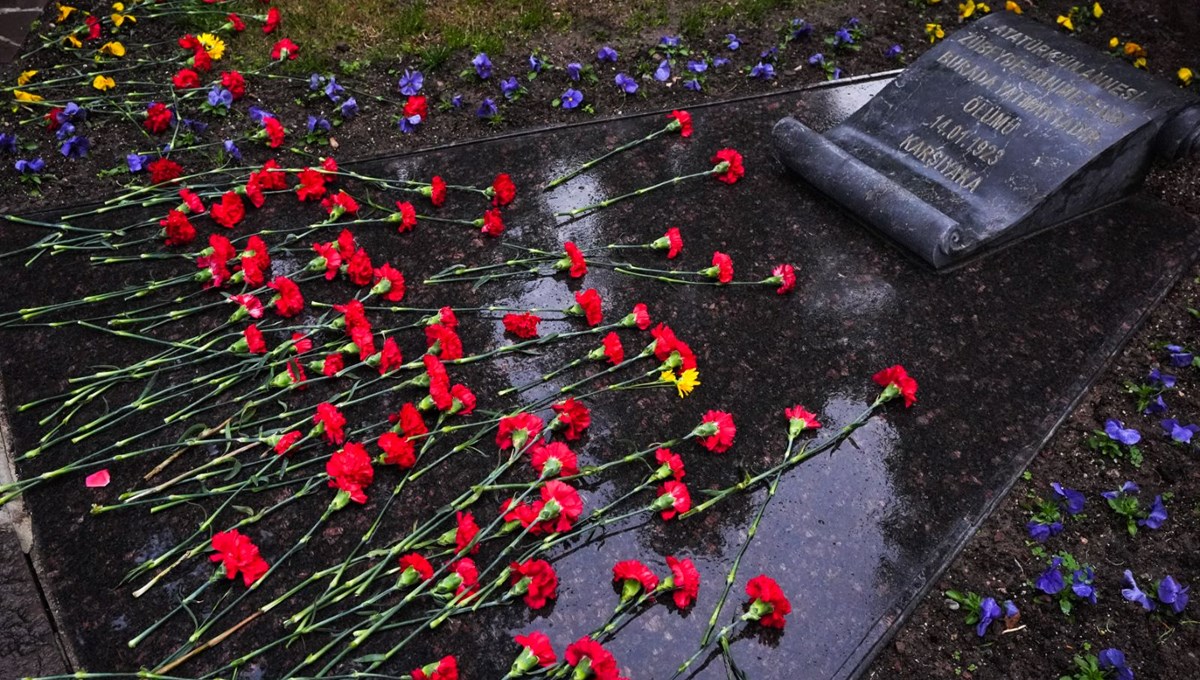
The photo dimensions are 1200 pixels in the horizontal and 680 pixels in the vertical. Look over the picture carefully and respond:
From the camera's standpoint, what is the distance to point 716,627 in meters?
2.60

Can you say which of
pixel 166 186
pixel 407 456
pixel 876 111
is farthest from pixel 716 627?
pixel 166 186

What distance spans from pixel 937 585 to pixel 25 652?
8.22 ft

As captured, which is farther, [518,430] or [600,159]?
[600,159]

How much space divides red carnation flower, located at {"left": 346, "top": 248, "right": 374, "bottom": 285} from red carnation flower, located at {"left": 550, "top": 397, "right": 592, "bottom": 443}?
0.89 m

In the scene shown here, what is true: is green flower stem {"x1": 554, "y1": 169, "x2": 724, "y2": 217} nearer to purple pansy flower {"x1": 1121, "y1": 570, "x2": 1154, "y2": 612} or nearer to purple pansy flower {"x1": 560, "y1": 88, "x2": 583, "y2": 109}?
purple pansy flower {"x1": 560, "y1": 88, "x2": 583, "y2": 109}

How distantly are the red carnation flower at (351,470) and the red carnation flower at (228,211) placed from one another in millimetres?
1325

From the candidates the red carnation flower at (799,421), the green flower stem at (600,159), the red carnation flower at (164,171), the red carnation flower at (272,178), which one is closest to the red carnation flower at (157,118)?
the red carnation flower at (164,171)

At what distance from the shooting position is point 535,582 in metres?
2.54

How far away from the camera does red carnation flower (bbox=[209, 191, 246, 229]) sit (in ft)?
11.8

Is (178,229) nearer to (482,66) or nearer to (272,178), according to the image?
(272,178)

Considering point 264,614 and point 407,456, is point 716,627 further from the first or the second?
point 264,614

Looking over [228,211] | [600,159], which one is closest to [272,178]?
[228,211]

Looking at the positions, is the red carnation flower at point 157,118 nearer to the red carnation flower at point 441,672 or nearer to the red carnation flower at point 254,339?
the red carnation flower at point 254,339

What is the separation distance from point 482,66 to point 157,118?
1.46 m
